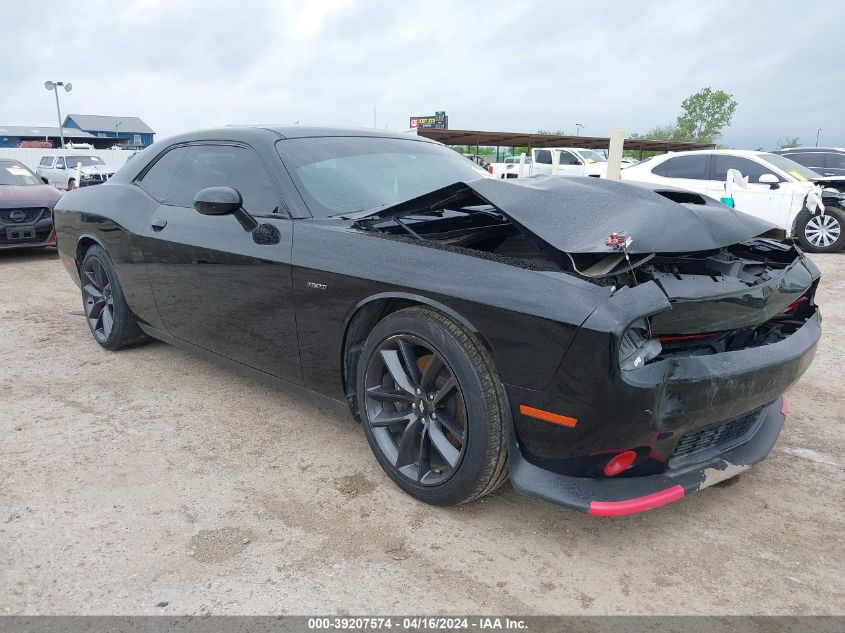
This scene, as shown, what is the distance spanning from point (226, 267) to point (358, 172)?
0.80 metres

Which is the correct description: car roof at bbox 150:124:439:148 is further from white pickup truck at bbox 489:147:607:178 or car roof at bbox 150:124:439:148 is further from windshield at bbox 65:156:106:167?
windshield at bbox 65:156:106:167

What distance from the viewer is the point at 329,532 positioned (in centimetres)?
231

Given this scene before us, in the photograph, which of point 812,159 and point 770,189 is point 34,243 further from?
point 812,159

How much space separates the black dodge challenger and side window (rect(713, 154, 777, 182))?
741 cm

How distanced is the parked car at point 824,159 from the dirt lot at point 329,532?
10833 millimetres

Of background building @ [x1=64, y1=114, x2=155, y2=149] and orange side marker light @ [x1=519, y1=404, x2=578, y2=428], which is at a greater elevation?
background building @ [x1=64, y1=114, x2=155, y2=149]

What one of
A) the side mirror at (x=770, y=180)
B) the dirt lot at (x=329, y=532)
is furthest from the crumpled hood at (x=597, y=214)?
the side mirror at (x=770, y=180)

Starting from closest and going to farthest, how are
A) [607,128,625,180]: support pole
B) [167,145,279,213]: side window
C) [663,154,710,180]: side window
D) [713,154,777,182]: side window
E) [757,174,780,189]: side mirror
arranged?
[167,145,279,213]: side window
[607,128,625,180]: support pole
[757,174,780,189]: side mirror
[713,154,777,182]: side window
[663,154,710,180]: side window

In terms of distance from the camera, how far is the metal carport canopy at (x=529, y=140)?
26297 mm

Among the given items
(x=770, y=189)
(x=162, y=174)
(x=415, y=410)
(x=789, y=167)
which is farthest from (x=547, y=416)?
(x=789, y=167)

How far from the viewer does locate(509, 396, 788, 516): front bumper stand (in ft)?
6.49

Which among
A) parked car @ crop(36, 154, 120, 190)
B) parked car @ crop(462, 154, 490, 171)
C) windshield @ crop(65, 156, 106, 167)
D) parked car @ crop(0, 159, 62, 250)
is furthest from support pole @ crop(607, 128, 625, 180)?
windshield @ crop(65, 156, 106, 167)

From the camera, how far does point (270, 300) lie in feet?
9.56

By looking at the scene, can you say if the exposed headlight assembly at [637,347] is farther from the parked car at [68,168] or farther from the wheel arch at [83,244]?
the parked car at [68,168]
